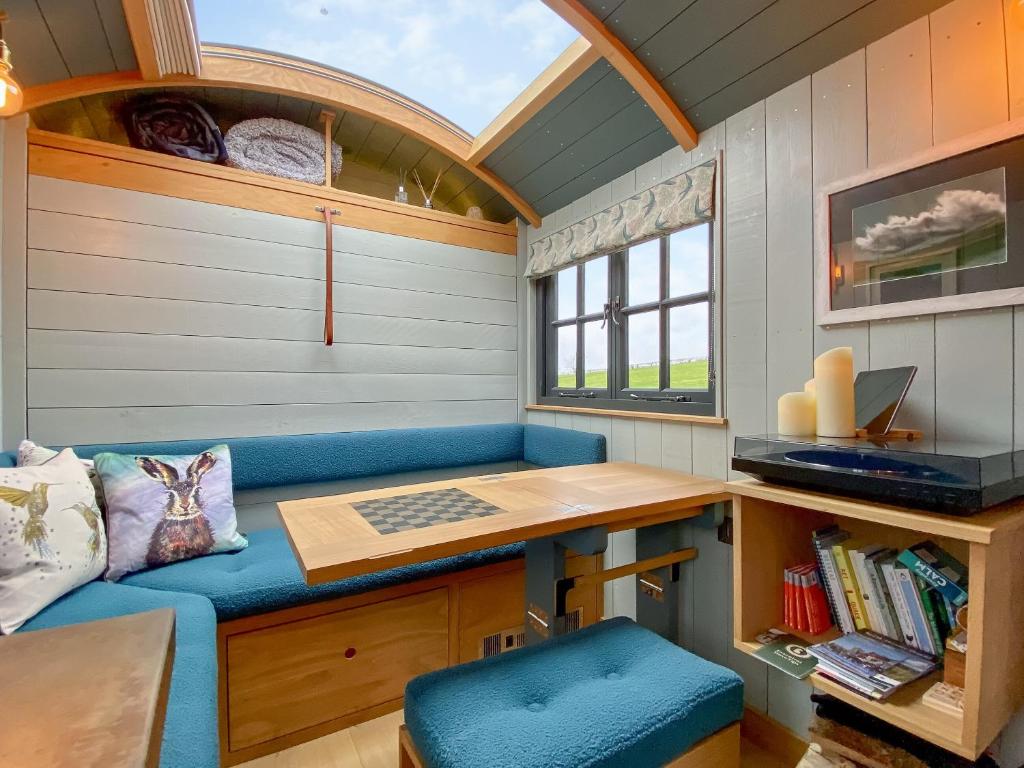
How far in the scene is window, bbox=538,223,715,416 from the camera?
1.99 meters

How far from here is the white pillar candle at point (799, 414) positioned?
1.29m

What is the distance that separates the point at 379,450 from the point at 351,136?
5.35ft

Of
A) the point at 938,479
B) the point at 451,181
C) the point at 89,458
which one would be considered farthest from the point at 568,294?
the point at 89,458

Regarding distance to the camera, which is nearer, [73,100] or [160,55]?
[160,55]

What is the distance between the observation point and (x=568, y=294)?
2.77 metres

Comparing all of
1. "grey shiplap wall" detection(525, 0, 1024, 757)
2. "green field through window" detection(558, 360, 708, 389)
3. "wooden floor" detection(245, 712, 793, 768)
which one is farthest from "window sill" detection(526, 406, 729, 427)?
"wooden floor" detection(245, 712, 793, 768)

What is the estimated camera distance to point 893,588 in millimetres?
1057

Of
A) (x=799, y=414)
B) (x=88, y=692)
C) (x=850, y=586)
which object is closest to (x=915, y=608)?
(x=850, y=586)

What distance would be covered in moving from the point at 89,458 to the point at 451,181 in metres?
2.18

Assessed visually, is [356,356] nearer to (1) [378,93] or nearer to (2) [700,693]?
(1) [378,93]

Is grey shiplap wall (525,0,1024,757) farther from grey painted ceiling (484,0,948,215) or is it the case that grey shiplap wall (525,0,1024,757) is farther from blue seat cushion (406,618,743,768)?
blue seat cushion (406,618,743,768)

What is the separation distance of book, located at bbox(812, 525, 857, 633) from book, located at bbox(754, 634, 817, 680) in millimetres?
109

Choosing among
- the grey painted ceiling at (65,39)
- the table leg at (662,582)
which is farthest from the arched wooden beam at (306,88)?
the table leg at (662,582)

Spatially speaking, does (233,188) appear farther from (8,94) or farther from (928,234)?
(928,234)
